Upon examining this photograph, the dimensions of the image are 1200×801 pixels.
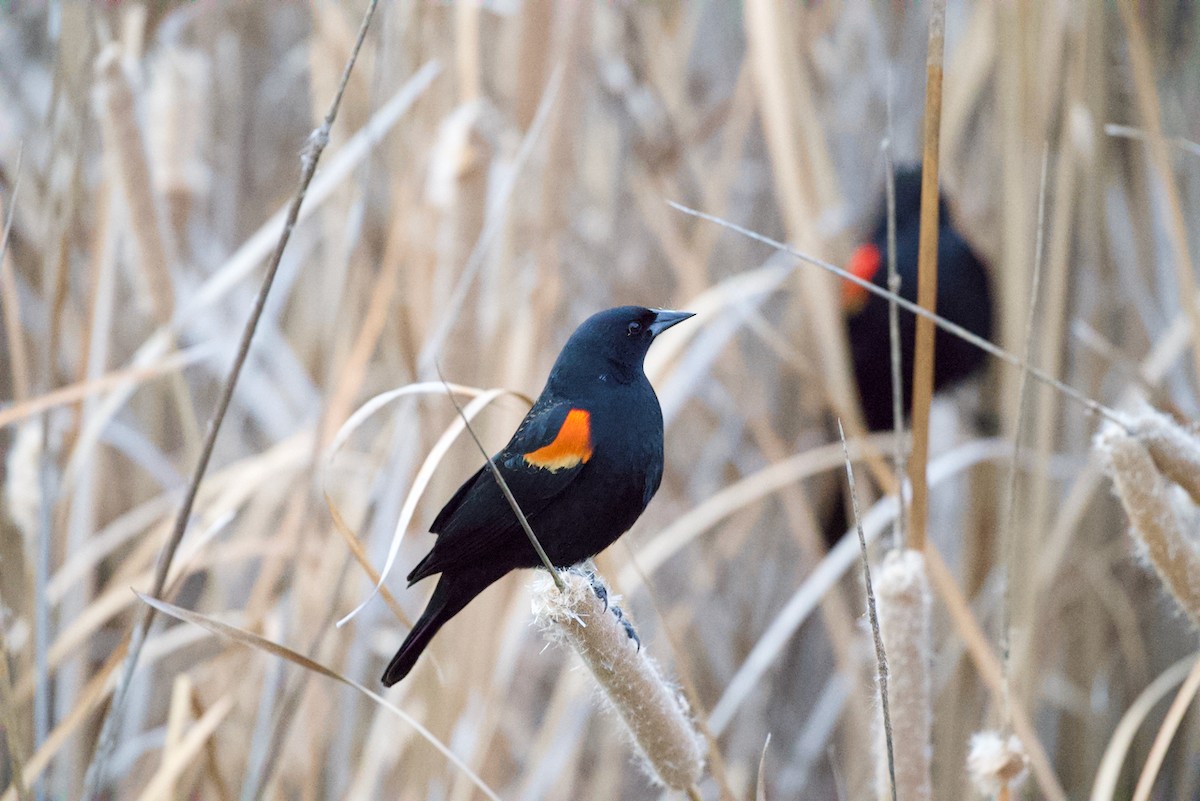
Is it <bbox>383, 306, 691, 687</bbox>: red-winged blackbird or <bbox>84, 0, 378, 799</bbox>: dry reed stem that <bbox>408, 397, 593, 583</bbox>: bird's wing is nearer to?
<bbox>383, 306, 691, 687</bbox>: red-winged blackbird

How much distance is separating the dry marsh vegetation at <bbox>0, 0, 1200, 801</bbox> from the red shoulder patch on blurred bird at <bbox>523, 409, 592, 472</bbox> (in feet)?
0.26

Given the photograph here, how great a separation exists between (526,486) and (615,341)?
0.32ft

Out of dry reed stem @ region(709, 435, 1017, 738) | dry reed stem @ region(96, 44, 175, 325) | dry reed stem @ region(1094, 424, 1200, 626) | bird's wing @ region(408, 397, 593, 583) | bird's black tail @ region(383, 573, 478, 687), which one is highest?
dry reed stem @ region(96, 44, 175, 325)

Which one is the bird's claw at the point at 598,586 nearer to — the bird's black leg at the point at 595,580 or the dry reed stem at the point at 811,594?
the bird's black leg at the point at 595,580

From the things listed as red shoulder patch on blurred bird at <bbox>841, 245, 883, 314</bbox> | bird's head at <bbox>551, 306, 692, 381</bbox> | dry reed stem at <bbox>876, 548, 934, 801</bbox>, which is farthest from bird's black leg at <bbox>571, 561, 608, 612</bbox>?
red shoulder patch on blurred bird at <bbox>841, 245, 883, 314</bbox>

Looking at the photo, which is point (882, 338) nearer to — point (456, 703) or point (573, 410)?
point (456, 703)

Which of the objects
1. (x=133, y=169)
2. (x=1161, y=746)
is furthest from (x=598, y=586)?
(x=133, y=169)

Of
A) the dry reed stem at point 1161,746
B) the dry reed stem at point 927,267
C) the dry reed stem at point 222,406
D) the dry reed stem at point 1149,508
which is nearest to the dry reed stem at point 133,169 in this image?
the dry reed stem at point 222,406

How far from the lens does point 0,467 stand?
1704mm

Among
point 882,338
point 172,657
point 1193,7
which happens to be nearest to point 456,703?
point 172,657

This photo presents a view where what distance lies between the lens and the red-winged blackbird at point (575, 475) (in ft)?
1.68

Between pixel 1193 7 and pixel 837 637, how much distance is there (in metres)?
1.34

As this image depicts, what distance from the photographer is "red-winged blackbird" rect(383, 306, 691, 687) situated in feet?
1.68

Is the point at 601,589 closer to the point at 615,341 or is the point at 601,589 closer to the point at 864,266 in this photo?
the point at 615,341
